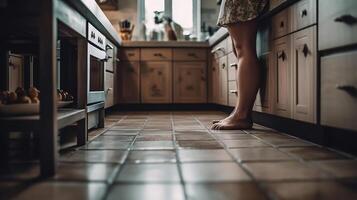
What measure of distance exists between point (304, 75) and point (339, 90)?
0.38 meters

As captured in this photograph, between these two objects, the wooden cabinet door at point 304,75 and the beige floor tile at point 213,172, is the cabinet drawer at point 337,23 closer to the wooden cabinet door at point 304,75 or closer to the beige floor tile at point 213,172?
the wooden cabinet door at point 304,75

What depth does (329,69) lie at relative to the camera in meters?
1.67

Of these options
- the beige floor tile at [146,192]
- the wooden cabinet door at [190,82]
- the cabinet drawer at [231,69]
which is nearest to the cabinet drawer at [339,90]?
the beige floor tile at [146,192]

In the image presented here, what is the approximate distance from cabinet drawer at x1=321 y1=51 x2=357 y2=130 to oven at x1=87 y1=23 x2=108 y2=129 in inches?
46.6

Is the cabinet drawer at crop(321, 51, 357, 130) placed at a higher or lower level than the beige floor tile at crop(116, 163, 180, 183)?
higher

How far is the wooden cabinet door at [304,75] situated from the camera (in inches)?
72.6

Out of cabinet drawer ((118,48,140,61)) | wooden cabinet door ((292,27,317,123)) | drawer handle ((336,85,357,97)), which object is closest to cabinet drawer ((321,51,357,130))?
drawer handle ((336,85,357,97))

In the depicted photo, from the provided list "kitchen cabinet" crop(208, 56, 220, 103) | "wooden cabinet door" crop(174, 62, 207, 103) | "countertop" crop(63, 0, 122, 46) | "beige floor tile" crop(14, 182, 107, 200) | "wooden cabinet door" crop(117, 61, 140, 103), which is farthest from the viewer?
"wooden cabinet door" crop(174, 62, 207, 103)

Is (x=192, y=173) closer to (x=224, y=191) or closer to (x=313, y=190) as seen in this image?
(x=224, y=191)

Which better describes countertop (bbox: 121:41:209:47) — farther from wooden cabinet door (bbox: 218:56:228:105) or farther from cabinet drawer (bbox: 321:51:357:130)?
cabinet drawer (bbox: 321:51:357:130)

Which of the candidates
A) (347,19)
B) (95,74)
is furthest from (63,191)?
(95,74)

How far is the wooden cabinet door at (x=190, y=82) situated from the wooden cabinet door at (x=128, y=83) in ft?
1.65

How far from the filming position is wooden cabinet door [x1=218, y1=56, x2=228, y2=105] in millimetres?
3809

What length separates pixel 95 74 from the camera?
2.43 metres
